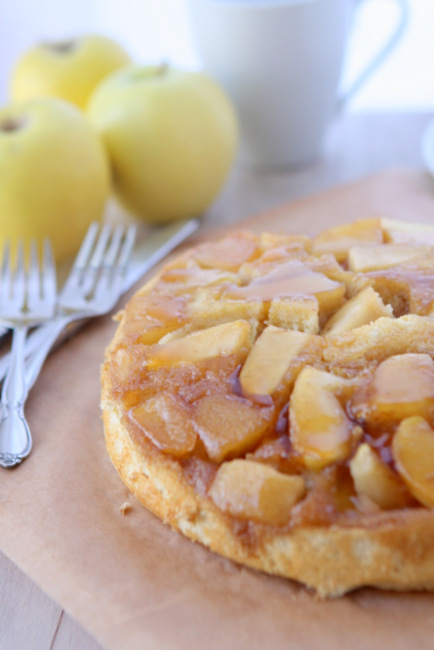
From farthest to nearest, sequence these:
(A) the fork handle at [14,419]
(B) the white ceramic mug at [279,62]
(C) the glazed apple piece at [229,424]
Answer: (B) the white ceramic mug at [279,62] → (A) the fork handle at [14,419] → (C) the glazed apple piece at [229,424]

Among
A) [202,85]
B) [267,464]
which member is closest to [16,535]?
[267,464]

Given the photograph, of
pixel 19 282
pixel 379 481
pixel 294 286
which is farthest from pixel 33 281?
pixel 379 481

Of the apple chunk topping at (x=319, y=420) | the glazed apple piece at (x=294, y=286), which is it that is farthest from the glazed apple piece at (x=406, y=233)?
the apple chunk topping at (x=319, y=420)

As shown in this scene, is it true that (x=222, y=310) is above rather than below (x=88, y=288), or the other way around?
above

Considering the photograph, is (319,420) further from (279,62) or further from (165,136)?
(279,62)

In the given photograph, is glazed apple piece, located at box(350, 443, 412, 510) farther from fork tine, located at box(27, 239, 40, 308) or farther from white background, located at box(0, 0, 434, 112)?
white background, located at box(0, 0, 434, 112)

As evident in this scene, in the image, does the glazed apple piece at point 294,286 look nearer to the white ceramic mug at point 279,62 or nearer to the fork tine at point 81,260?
the fork tine at point 81,260

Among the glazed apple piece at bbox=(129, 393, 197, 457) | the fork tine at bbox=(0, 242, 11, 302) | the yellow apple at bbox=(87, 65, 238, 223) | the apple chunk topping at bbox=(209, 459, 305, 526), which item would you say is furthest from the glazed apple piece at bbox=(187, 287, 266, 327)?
the yellow apple at bbox=(87, 65, 238, 223)
